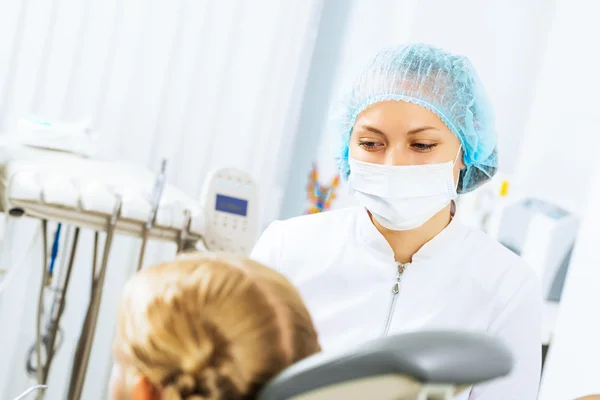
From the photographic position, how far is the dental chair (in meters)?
Answer: 0.46

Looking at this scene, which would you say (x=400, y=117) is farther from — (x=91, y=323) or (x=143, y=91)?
(x=143, y=91)

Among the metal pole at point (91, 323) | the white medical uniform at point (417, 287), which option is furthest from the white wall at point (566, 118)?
the metal pole at point (91, 323)

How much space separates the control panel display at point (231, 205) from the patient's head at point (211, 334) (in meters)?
1.18

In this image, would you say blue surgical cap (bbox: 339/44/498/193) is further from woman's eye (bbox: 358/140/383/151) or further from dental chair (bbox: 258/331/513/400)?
dental chair (bbox: 258/331/513/400)

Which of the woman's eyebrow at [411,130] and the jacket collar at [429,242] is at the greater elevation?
the woman's eyebrow at [411,130]

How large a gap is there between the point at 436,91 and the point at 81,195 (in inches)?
33.5

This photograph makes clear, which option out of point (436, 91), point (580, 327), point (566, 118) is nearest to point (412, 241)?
point (436, 91)

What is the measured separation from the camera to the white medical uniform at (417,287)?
49.8 inches

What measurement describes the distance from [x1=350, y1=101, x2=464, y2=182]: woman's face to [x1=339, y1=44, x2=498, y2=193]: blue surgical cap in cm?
2

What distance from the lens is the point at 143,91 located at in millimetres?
2484

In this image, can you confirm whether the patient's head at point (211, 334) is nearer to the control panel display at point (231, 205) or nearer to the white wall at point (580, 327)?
the control panel display at point (231, 205)

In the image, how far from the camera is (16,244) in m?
2.42

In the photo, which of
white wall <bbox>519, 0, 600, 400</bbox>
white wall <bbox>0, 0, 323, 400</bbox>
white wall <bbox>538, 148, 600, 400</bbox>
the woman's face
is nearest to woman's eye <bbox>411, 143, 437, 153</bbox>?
the woman's face

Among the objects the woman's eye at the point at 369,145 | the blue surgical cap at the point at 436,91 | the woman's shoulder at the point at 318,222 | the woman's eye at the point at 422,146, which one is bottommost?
the woman's shoulder at the point at 318,222
